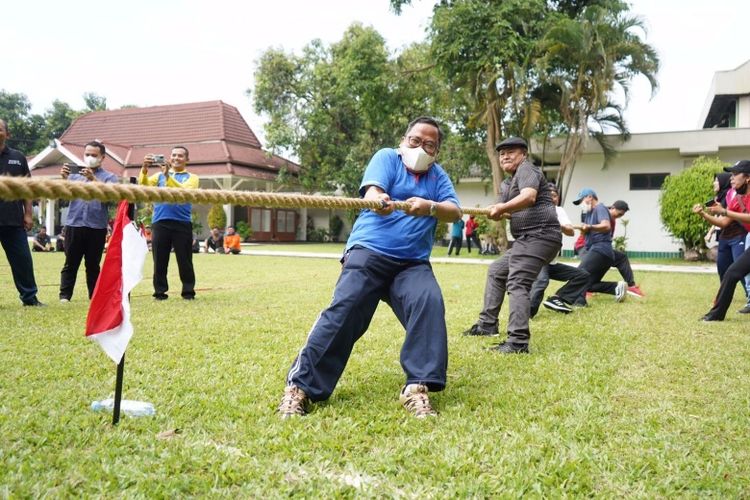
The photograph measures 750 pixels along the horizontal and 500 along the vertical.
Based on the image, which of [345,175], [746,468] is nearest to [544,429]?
[746,468]

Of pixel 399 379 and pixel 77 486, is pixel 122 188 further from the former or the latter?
pixel 399 379

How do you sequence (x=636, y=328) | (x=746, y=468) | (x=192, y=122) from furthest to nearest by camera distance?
(x=192, y=122)
(x=636, y=328)
(x=746, y=468)

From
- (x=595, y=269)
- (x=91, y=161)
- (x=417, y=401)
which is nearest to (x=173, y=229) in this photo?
(x=91, y=161)

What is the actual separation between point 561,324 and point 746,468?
3.69 meters

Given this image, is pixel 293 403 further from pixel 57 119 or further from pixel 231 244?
pixel 57 119

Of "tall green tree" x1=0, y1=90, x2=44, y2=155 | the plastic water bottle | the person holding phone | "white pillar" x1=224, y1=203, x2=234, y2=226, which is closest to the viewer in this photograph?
the plastic water bottle

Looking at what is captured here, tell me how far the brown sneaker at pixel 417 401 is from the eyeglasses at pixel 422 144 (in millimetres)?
1353

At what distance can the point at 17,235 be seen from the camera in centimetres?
635

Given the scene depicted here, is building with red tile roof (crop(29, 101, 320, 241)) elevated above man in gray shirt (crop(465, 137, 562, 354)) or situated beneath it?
elevated above

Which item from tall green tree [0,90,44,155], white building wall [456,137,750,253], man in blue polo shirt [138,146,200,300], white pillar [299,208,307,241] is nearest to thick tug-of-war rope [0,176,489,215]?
man in blue polo shirt [138,146,200,300]

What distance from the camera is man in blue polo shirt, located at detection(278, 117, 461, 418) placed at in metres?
3.00

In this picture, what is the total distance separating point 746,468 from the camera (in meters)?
2.29

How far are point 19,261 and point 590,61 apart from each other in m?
16.4

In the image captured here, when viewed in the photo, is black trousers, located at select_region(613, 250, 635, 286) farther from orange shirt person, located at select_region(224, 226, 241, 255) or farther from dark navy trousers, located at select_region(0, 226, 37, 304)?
orange shirt person, located at select_region(224, 226, 241, 255)
